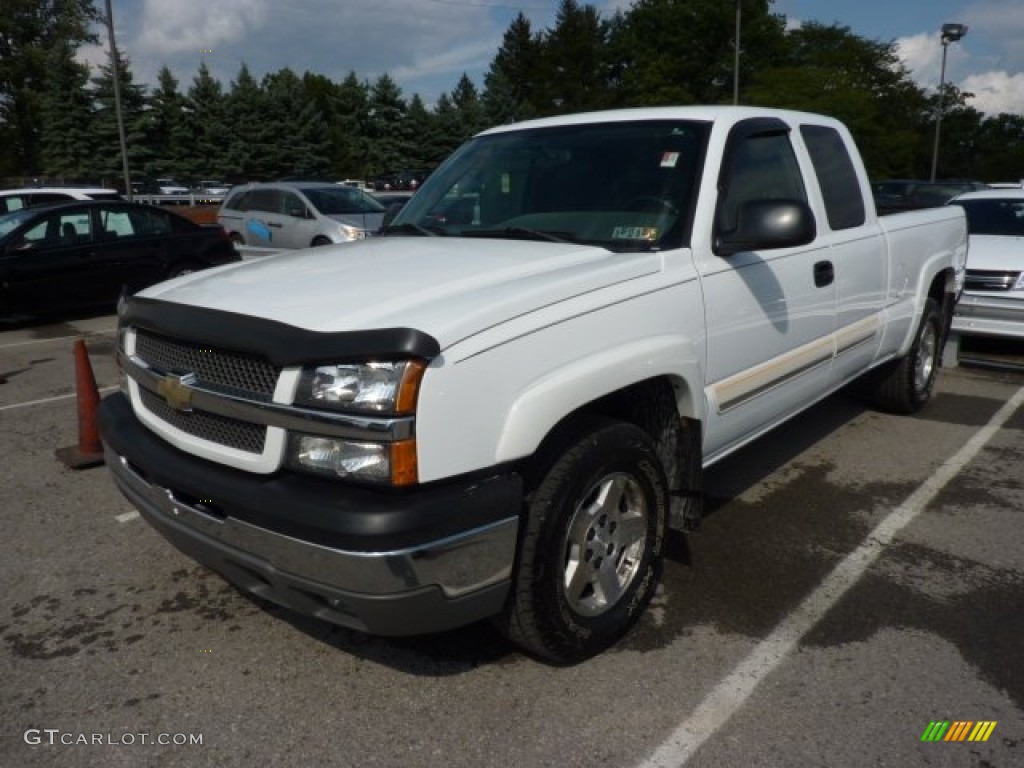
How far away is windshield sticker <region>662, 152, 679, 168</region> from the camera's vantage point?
346 cm

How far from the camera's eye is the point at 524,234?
3.41m

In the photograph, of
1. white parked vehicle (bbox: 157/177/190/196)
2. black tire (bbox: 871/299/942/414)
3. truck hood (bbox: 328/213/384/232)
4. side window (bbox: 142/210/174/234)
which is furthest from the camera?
white parked vehicle (bbox: 157/177/190/196)

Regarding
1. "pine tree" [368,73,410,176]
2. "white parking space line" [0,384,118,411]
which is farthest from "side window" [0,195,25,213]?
"pine tree" [368,73,410,176]

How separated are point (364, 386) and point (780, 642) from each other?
1.85m

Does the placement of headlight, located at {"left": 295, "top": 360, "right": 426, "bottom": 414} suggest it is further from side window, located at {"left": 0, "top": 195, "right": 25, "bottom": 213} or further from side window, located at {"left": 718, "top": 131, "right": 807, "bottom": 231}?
side window, located at {"left": 0, "top": 195, "right": 25, "bottom": 213}

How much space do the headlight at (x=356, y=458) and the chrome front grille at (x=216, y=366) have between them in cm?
19

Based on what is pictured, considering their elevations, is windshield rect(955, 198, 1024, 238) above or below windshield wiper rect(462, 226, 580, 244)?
below

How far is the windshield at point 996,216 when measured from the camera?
8.48 m

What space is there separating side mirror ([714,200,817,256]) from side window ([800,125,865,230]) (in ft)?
3.89

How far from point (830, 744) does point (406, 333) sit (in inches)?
68.8

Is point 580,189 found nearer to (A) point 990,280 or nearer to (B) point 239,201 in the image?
(A) point 990,280

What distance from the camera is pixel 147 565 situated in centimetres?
379

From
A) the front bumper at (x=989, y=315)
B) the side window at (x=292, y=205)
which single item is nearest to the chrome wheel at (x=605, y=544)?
the front bumper at (x=989, y=315)

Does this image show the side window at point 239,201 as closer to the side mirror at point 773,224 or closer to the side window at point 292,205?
the side window at point 292,205
